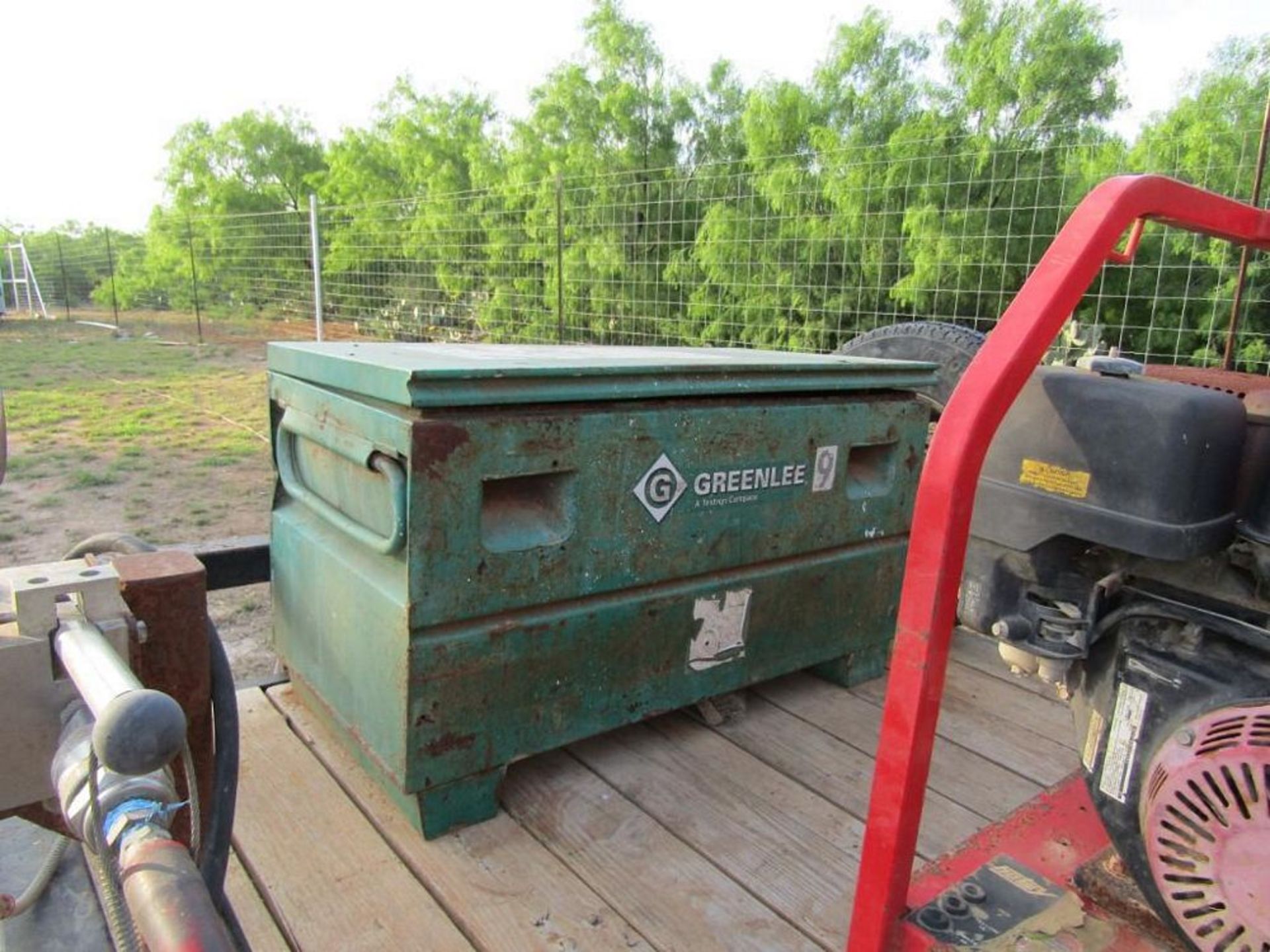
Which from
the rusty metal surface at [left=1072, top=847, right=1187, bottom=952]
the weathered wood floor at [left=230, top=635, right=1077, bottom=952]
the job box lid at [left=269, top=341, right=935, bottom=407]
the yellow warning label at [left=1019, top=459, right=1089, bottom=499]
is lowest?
the weathered wood floor at [left=230, top=635, right=1077, bottom=952]

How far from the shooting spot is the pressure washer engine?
1.01 metres

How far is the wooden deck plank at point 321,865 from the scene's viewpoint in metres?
1.44

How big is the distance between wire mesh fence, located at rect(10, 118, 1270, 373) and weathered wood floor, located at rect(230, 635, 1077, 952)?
1989mm

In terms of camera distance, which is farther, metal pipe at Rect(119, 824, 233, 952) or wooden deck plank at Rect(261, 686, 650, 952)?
wooden deck plank at Rect(261, 686, 650, 952)

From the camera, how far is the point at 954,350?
2.96 meters

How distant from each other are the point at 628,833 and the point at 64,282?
25.4 meters

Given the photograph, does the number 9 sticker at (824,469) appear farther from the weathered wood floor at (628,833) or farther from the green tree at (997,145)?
the green tree at (997,145)

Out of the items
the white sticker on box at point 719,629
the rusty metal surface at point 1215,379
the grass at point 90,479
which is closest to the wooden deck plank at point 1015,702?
the white sticker on box at point 719,629

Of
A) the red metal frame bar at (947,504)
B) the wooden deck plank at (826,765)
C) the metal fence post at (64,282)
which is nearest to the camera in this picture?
the red metal frame bar at (947,504)

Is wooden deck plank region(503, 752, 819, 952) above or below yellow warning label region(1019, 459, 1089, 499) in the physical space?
below

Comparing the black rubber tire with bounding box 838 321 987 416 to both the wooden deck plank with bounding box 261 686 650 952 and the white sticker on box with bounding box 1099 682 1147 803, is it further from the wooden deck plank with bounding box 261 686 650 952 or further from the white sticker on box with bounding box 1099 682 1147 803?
the wooden deck plank with bounding box 261 686 650 952

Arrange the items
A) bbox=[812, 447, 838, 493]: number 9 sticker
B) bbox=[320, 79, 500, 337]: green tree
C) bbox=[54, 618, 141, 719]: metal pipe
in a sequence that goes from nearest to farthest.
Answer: bbox=[54, 618, 141, 719]: metal pipe
bbox=[812, 447, 838, 493]: number 9 sticker
bbox=[320, 79, 500, 337]: green tree

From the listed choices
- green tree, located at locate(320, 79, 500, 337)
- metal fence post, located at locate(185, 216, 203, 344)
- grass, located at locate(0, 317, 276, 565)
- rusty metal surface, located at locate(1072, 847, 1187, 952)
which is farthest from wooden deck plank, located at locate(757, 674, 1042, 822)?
metal fence post, located at locate(185, 216, 203, 344)

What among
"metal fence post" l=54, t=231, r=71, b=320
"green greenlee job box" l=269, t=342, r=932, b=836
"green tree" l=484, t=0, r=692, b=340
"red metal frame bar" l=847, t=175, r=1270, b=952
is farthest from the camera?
"metal fence post" l=54, t=231, r=71, b=320
